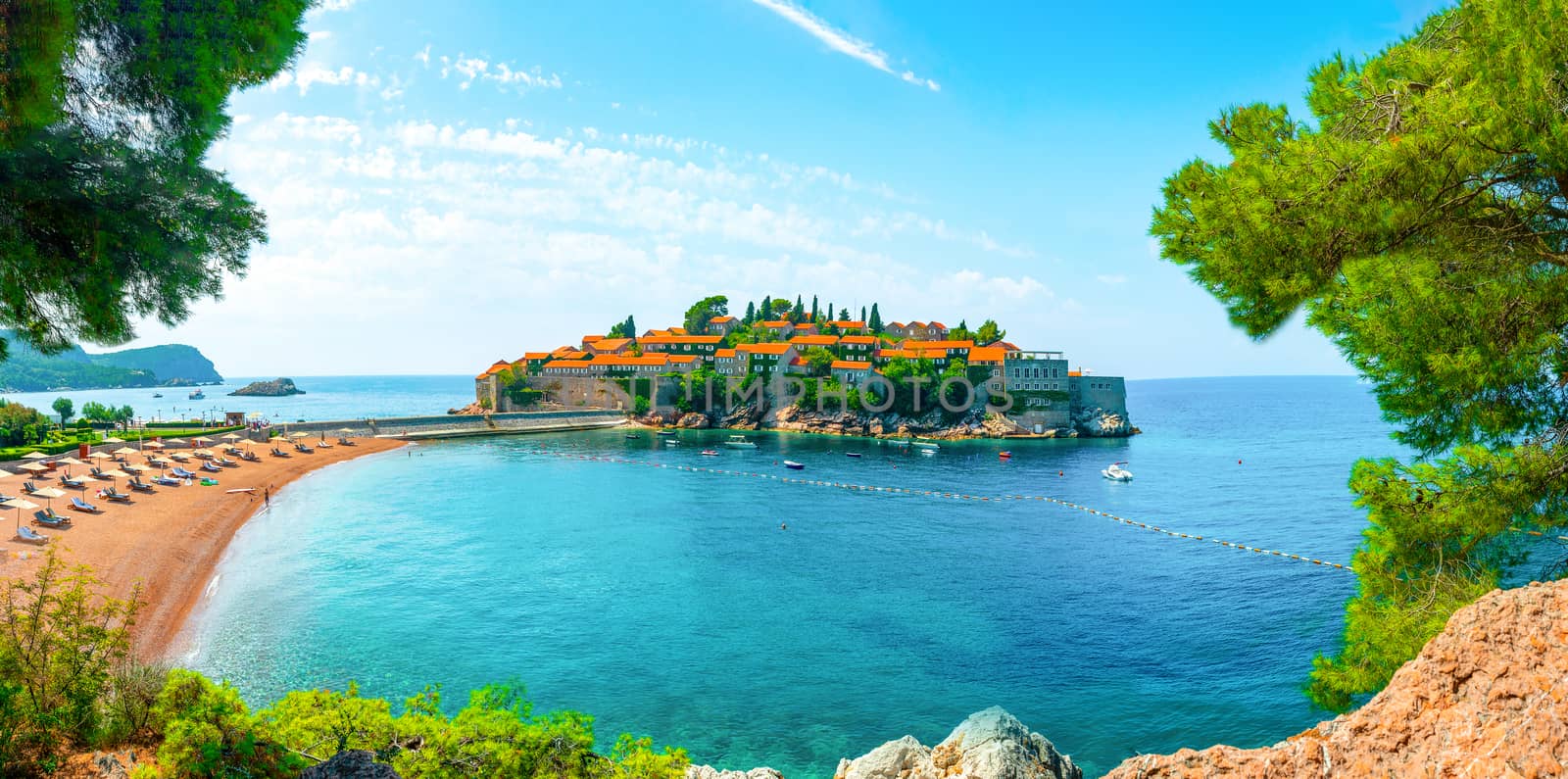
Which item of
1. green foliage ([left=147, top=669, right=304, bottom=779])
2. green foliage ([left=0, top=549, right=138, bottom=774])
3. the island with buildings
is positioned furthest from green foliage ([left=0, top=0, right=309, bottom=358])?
the island with buildings

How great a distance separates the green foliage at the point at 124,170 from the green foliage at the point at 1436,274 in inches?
456

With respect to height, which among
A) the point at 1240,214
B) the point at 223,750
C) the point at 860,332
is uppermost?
the point at 860,332

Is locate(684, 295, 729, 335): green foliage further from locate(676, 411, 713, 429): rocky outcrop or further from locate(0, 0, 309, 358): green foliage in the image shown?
locate(0, 0, 309, 358): green foliage

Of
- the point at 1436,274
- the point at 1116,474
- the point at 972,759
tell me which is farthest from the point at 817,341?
the point at 1436,274

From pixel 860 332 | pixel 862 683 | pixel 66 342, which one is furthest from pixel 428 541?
pixel 860 332

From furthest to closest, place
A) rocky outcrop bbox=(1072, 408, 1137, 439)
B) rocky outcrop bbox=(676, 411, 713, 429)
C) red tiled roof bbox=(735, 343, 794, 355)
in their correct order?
red tiled roof bbox=(735, 343, 794, 355)
rocky outcrop bbox=(676, 411, 713, 429)
rocky outcrop bbox=(1072, 408, 1137, 439)

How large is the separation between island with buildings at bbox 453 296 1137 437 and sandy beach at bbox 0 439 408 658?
54.5 metres

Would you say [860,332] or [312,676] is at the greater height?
[860,332]

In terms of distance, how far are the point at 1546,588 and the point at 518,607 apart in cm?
2648

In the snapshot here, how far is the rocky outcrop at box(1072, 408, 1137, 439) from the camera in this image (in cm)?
8869

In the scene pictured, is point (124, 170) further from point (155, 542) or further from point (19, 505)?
point (19, 505)

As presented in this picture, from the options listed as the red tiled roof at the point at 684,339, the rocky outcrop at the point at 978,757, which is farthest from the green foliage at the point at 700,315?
the rocky outcrop at the point at 978,757

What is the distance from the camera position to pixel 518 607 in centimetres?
2630

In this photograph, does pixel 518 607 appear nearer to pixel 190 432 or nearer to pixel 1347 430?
pixel 190 432
